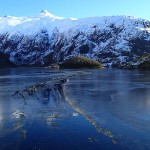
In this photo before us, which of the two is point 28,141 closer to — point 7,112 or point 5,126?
point 5,126

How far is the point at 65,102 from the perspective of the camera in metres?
42.6

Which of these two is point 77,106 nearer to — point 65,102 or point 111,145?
point 65,102

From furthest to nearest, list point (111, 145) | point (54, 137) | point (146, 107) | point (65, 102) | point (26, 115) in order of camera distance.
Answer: point (65, 102), point (146, 107), point (26, 115), point (54, 137), point (111, 145)

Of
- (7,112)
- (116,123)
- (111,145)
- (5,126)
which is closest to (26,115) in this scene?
(7,112)

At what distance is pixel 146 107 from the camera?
37531 millimetres

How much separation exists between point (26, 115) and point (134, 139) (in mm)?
12691

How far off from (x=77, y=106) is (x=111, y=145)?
1616 cm

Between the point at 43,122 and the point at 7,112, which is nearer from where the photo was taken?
the point at 43,122

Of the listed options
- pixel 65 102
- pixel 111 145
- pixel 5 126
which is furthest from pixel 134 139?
pixel 65 102

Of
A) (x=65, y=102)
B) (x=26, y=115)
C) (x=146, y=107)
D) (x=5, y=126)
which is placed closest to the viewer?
(x=5, y=126)

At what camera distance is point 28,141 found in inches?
965

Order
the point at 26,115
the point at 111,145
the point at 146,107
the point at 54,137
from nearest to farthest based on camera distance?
→ the point at 111,145
the point at 54,137
the point at 26,115
the point at 146,107

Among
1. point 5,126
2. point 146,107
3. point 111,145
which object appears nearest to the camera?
point 111,145

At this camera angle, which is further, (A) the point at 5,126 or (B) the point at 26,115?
(B) the point at 26,115
